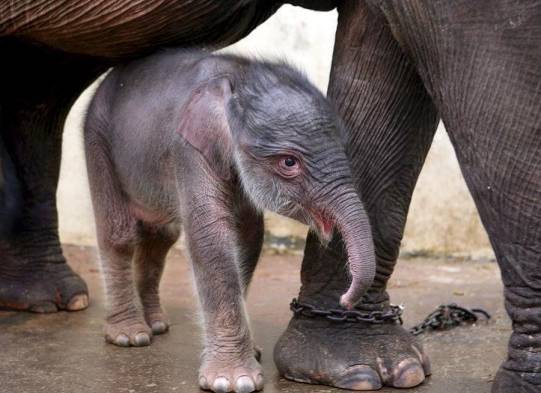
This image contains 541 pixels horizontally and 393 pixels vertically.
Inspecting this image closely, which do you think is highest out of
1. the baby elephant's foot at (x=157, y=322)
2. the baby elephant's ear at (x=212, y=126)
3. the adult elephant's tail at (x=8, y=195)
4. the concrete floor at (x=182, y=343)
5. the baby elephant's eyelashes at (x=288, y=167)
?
the baby elephant's ear at (x=212, y=126)

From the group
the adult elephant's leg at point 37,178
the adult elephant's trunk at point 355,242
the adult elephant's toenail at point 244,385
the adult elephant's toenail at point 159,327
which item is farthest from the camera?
the adult elephant's leg at point 37,178

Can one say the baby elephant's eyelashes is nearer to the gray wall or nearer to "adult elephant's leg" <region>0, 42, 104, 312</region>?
"adult elephant's leg" <region>0, 42, 104, 312</region>

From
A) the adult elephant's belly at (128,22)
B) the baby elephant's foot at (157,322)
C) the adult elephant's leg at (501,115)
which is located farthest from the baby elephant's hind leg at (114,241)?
the adult elephant's leg at (501,115)

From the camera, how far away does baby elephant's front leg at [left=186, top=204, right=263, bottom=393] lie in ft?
10.9

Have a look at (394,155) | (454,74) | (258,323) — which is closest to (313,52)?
(258,323)

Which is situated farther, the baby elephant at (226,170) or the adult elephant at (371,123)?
the baby elephant at (226,170)

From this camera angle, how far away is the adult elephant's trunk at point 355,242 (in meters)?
3.03

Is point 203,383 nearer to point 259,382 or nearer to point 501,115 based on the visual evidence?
point 259,382

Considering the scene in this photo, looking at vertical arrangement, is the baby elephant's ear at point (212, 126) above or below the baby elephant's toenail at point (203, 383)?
above

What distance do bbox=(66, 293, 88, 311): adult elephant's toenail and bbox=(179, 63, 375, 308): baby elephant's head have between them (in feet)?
4.04

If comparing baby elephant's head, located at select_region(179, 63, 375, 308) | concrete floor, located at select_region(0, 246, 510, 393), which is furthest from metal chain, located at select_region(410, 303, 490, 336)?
baby elephant's head, located at select_region(179, 63, 375, 308)

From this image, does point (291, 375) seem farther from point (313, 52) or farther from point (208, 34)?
point (313, 52)

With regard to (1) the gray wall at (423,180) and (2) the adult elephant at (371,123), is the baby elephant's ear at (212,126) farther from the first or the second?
(1) the gray wall at (423,180)

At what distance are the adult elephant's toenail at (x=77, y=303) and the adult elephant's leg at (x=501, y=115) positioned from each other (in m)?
1.82
